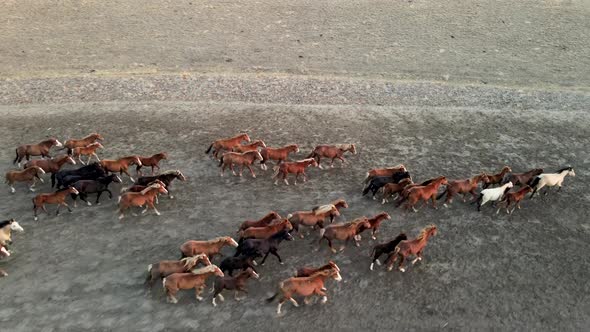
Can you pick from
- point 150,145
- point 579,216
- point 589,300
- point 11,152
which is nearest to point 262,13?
point 150,145

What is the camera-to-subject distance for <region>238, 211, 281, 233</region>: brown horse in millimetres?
11398

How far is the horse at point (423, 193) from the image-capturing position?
12148 mm

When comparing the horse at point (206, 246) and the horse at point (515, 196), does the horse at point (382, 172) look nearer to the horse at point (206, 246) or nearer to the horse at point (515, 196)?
the horse at point (515, 196)

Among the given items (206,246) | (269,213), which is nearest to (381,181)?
(269,213)

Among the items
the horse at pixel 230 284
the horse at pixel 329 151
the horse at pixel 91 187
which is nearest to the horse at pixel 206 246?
the horse at pixel 230 284

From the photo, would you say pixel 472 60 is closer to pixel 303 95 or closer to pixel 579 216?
pixel 303 95

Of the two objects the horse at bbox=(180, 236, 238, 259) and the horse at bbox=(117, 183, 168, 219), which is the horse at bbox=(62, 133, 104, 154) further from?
the horse at bbox=(180, 236, 238, 259)

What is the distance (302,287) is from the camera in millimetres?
9617

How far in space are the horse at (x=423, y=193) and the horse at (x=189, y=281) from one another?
15.1 feet

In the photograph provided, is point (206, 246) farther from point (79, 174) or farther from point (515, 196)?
point (515, 196)

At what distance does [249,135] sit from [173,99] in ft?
11.4

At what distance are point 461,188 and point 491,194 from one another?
648mm

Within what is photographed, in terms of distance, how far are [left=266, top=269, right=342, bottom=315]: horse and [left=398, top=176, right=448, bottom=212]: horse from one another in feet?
10.7

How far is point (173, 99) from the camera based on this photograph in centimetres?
1755
